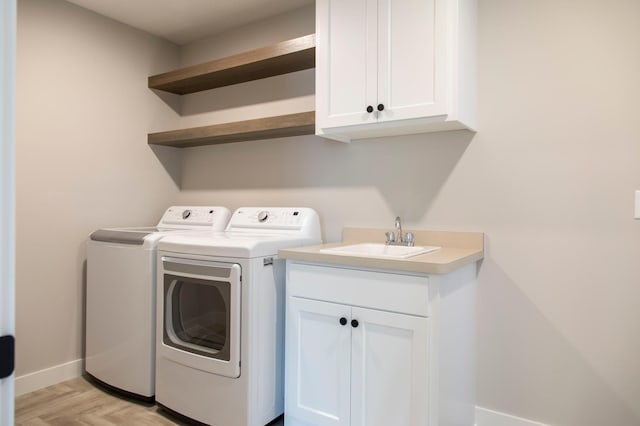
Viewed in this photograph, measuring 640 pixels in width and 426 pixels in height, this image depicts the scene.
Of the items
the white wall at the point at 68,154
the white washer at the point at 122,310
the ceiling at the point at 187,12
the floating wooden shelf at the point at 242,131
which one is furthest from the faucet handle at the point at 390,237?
the white wall at the point at 68,154

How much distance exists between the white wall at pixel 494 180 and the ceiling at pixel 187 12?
0.34ft

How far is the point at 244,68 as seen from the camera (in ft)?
8.79

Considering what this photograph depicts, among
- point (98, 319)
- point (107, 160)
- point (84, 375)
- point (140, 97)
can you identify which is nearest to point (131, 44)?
point (140, 97)

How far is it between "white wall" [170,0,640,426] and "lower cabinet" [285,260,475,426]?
24 centimetres

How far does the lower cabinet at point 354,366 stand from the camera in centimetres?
160

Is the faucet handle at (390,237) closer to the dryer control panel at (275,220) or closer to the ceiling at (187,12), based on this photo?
the dryer control panel at (275,220)

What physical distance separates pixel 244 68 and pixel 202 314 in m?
1.58

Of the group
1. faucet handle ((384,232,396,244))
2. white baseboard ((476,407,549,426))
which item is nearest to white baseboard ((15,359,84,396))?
faucet handle ((384,232,396,244))

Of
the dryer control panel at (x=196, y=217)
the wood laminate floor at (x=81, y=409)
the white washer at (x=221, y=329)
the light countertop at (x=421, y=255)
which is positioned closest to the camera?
the light countertop at (x=421, y=255)

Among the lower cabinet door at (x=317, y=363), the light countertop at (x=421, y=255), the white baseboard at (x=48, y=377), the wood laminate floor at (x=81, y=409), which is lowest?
the wood laminate floor at (x=81, y=409)

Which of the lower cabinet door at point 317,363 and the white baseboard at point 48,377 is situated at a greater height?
the lower cabinet door at point 317,363

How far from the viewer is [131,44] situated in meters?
2.99

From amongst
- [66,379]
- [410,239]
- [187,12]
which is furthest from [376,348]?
[187,12]

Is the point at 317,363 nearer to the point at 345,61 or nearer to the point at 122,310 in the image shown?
the point at 122,310
